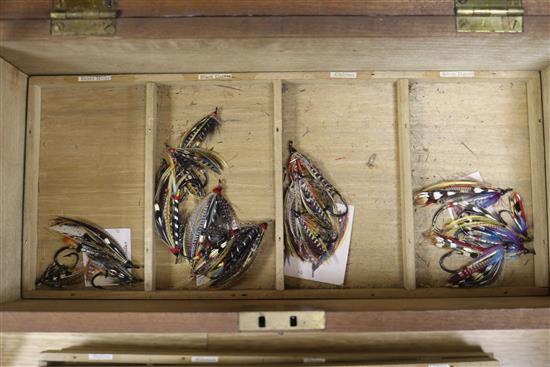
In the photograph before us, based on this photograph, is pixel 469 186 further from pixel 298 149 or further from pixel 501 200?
pixel 298 149

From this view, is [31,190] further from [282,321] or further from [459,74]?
[459,74]

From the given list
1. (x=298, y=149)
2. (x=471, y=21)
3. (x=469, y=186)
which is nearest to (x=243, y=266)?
(x=298, y=149)

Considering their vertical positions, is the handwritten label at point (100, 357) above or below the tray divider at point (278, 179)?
below

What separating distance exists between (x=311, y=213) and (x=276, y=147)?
23cm

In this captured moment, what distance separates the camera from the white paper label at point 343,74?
1.29 meters

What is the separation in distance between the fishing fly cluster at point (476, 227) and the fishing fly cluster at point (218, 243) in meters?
0.55

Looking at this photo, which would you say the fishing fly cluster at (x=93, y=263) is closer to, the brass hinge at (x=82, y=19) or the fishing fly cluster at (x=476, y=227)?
the brass hinge at (x=82, y=19)

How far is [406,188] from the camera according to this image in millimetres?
1263

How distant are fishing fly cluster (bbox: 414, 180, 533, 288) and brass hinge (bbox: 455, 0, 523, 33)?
46cm

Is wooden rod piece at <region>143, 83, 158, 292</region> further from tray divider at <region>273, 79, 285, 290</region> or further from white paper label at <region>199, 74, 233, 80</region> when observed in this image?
tray divider at <region>273, 79, 285, 290</region>

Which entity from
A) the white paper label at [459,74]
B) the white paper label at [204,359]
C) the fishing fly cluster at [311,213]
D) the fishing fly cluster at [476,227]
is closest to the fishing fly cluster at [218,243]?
the fishing fly cluster at [311,213]

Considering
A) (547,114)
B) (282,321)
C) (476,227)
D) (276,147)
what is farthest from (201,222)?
(547,114)

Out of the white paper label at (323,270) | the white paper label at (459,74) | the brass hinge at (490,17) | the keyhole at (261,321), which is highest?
the brass hinge at (490,17)

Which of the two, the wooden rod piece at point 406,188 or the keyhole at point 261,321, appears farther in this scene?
the wooden rod piece at point 406,188
